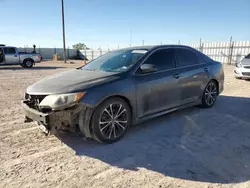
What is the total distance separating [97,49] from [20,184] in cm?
3582

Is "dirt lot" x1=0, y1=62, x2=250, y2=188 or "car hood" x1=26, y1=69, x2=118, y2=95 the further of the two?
"car hood" x1=26, y1=69, x2=118, y2=95

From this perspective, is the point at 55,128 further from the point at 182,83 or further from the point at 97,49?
the point at 97,49

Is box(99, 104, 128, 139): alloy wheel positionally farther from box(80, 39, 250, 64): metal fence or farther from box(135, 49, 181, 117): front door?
box(80, 39, 250, 64): metal fence

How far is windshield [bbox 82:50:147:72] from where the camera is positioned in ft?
13.4

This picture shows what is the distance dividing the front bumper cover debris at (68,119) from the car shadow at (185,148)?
37cm

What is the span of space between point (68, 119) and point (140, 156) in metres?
1.17

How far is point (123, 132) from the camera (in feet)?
12.3

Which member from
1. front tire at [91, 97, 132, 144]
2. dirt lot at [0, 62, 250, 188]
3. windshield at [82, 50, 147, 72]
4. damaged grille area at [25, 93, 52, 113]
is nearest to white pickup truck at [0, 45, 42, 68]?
dirt lot at [0, 62, 250, 188]

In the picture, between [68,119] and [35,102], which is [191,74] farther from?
[35,102]

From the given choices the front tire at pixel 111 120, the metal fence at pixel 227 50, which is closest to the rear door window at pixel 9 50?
the front tire at pixel 111 120

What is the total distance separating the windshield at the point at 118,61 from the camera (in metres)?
4.09

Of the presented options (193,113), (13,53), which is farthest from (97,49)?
(193,113)

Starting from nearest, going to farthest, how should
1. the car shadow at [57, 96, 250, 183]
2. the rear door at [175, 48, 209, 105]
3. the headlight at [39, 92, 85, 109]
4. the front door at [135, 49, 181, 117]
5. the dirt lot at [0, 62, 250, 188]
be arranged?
the dirt lot at [0, 62, 250, 188] → the car shadow at [57, 96, 250, 183] → the headlight at [39, 92, 85, 109] → the front door at [135, 49, 181, 117] → the rear door at [175, 48, 209, 105]

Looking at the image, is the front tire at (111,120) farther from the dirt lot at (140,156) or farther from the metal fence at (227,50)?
the metal fence at (227,50)
